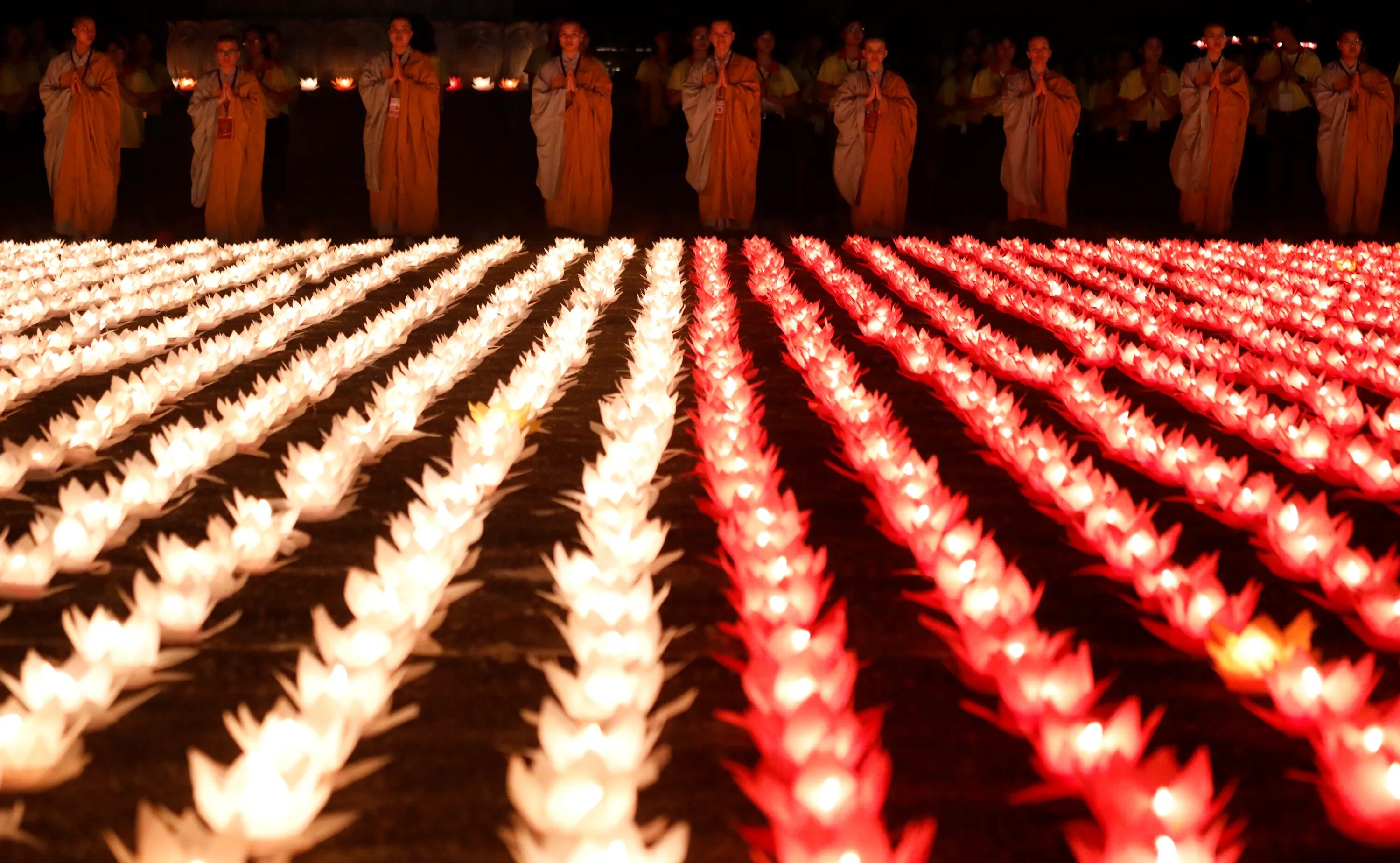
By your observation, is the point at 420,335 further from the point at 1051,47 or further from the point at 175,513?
the point at 1051,47

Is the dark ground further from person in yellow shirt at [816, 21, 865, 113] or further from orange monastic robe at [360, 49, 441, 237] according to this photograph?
person in yellow shirt at [816, 21, 865, 113]

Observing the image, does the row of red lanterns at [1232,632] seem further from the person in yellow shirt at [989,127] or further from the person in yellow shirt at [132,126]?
the person in yellow shirt at [132,126]

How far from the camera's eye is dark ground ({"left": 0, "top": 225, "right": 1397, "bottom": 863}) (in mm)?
1641

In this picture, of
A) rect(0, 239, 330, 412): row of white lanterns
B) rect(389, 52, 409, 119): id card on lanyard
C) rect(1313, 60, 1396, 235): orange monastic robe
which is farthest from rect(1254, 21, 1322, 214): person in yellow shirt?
rect(0, 239, 330, 412): row of white lanterns

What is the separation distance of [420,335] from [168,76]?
9.37 m

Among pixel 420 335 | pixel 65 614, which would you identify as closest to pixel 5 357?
pixel 420 335

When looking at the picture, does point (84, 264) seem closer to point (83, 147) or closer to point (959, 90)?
point (83, 147)

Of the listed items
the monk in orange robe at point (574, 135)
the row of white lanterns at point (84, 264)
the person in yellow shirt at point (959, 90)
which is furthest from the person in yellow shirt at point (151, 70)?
the person in yellow shirt at point (959, 90)

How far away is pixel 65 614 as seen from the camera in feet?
6.43

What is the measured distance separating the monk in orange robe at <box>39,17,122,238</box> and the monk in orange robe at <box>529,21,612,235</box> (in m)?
3.15

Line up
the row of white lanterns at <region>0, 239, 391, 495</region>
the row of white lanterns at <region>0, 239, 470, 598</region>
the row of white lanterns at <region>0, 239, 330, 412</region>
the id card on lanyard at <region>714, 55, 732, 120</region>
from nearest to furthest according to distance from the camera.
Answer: the row of white lanterns at <region>0, 239, 470, 598</region>
the row of white lanterns at <region>0, 239, 391, 495</region>
the row of white lanterns at <region>0, 239, 330, 412</region>
the id card on lanyard at <region>714, 55, 732, 120</region>

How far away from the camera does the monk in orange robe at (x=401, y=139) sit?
1109 centimetres

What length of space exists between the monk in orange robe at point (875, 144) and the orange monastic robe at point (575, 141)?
185cm

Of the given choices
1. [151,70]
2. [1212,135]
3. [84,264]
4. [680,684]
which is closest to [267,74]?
[151,70]
